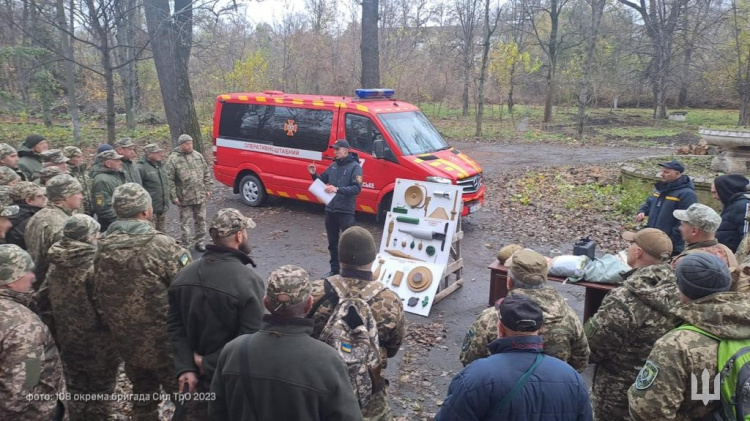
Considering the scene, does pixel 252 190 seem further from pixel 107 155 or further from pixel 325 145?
pixel 107 155

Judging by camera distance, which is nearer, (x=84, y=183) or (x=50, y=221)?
(x=50, y=221)

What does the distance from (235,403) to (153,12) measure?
1184cm

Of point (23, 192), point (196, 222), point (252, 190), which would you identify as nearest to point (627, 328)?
point (23, 192)

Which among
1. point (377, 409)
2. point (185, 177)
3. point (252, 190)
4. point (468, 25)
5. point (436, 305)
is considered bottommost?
point (436, 305)

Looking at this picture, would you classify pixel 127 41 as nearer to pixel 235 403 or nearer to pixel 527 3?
pixel 235 403

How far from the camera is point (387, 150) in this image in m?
9.20

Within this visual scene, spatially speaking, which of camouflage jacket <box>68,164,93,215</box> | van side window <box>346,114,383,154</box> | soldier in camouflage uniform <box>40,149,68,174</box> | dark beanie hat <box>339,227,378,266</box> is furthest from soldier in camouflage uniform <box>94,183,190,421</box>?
van side window <box>346,114,383,154</box>

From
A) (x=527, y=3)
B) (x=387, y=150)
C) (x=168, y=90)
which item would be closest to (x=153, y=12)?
(x=168, y=90)

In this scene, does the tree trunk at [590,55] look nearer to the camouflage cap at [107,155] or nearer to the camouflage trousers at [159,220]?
the camouflage trousers at [159,220]

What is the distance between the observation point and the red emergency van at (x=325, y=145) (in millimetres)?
9227

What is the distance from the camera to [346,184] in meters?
7.14

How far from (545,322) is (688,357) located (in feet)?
2.40

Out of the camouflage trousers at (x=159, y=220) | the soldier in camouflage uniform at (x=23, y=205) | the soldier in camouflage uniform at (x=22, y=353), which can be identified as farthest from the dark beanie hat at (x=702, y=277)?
the camouflage trousers at (x=159, y=220)

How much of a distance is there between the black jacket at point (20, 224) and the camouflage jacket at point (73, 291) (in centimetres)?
163
